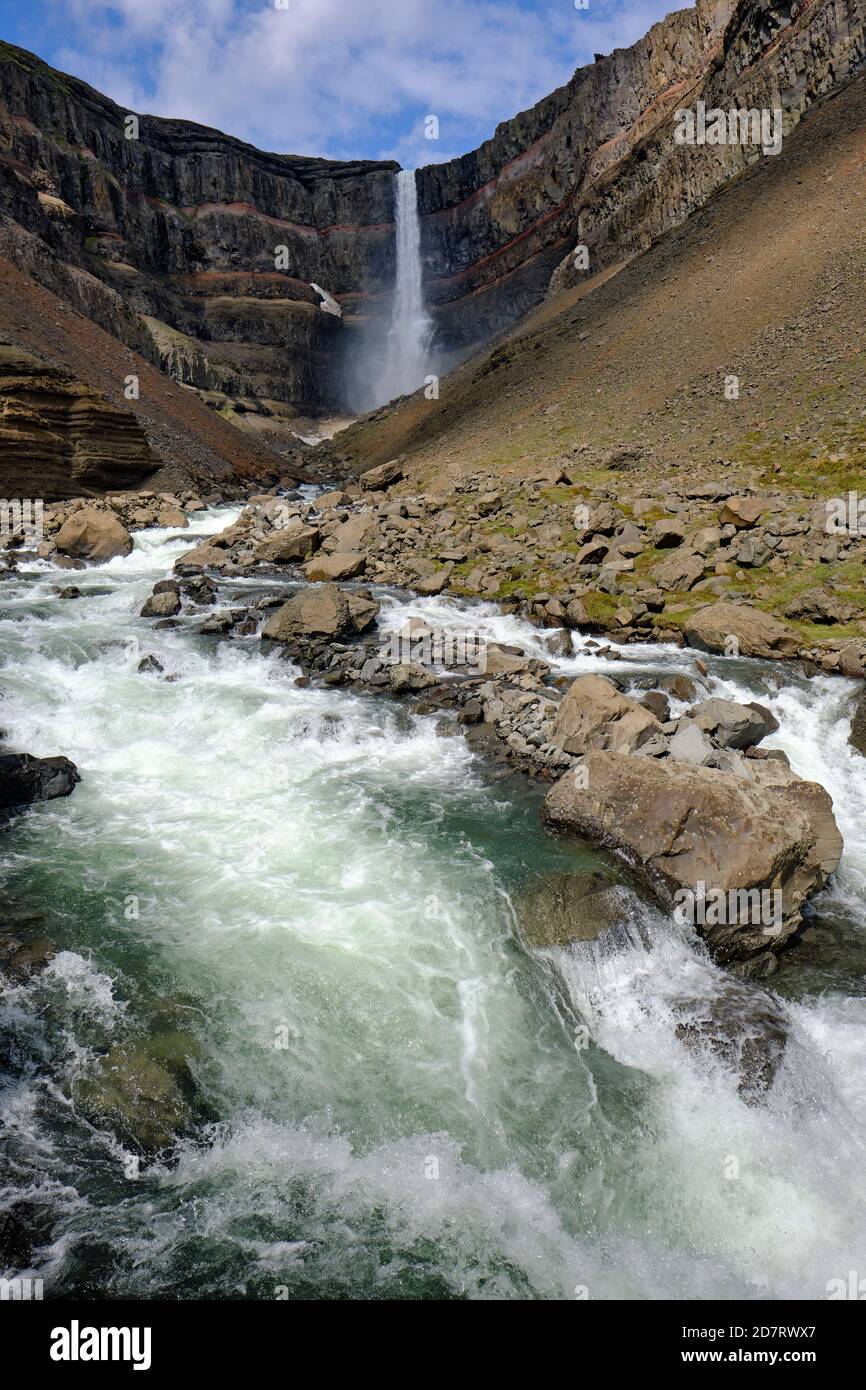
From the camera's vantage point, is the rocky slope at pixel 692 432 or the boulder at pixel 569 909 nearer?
the boulder at pixel 569 909

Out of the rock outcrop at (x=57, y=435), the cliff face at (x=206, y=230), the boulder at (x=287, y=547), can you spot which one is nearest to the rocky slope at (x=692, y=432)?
the boulder at (x=287, y=547)

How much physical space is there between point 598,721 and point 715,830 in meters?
3.35

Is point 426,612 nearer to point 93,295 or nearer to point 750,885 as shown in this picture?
point 750,885

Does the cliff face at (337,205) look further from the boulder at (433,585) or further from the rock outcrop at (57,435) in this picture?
the boulder at (433,585)

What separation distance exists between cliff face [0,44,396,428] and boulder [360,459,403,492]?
2942cm

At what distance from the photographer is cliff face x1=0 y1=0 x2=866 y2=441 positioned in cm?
4762

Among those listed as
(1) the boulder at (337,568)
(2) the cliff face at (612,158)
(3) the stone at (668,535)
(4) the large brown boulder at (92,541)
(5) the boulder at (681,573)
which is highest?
(2) the cliff face at (612,158)

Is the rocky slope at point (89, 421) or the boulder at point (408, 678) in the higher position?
the rocky slope at point (89, 421)

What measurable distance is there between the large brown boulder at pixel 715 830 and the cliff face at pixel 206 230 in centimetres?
5743

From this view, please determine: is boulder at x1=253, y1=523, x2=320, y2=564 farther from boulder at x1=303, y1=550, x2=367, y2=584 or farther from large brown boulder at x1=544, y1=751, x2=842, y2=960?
large brown boulder at x1=544, y1=751, x2=842, y2=960

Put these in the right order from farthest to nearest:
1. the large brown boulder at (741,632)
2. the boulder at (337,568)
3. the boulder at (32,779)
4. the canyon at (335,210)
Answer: the canyon at (335,210) → the boulder at (337,568) → the large brown boulder at (741,632) → the boulder at (32,779)

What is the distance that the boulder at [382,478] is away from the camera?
35438 mm

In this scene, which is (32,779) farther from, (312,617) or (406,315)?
(406,315)

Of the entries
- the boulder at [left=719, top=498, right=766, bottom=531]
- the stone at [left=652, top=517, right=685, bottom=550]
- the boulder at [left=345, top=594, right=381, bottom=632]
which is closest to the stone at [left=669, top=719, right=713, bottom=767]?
the boulder at [left=345, top=594, right=381, bottom=632]
